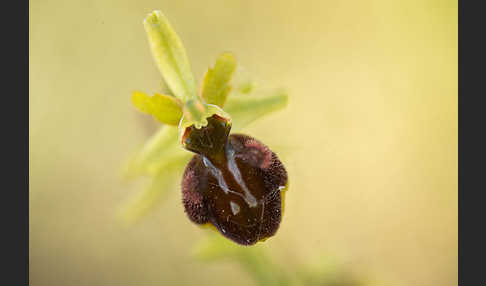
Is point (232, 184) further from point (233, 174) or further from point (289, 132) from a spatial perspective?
point (289, 132)

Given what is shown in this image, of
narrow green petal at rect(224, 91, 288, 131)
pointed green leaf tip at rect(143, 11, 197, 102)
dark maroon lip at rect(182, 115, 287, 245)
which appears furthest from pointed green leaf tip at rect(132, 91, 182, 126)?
narrow green petal at rect(224, 91, 288, 131)

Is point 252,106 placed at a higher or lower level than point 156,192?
higher

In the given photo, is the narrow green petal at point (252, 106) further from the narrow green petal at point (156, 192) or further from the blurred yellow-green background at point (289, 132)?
the blurred yellow-green background at point (289, 132)

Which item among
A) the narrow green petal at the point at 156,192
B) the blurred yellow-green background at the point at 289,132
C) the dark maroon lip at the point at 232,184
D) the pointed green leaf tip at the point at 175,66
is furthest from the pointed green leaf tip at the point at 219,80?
the blurred yellow-green background at the point at 289,132

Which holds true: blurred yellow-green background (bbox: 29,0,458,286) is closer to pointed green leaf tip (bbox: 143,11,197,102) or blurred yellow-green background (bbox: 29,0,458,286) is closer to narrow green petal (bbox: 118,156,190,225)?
narrow green petal (bbox: 118,156,190,225)

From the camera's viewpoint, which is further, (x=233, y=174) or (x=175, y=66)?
(x=175, y=66)

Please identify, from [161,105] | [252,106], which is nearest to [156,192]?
[252,106]

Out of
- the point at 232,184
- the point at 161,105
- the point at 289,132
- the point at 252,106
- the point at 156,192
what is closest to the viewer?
the point at 232,184

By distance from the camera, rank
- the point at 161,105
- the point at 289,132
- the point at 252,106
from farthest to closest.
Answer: the point at 289,132 < the point at 252,106 < the point at 161,105
